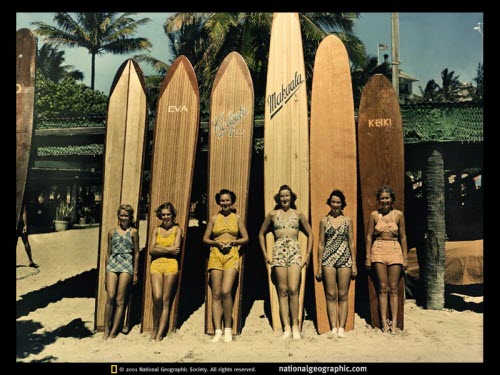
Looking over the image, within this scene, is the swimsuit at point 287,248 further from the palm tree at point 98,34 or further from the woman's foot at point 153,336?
the palm tree at point 98,34

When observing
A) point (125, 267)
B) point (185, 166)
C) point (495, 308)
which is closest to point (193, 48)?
point (185, 166)

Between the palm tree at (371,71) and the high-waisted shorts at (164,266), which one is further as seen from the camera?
the palm tree at (371,71)

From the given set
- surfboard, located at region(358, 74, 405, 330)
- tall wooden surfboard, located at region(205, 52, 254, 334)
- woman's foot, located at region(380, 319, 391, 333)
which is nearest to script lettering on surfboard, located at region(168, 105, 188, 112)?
tall wooden surfboard, located at region(205, 52, 254, 334)

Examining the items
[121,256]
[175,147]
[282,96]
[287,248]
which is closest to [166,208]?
[121,256]

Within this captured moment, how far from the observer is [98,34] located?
1922cm

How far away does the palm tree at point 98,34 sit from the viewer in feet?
61.8

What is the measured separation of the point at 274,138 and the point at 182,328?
2.30 meters

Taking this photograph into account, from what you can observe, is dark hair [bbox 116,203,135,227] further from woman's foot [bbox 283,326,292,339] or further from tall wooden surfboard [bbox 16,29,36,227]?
woman's foot [bbox 283,326,292,339]

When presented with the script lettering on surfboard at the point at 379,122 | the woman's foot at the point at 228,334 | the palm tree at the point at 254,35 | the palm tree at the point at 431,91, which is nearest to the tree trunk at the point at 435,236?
the script lettering on surfboard at the point at 379,122

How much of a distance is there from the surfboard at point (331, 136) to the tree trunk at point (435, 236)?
1.10 metres

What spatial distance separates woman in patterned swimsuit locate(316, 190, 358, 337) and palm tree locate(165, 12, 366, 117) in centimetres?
704

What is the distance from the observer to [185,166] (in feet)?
15.9

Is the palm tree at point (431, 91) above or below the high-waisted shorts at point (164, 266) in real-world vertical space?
above

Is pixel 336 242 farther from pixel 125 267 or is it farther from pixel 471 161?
pixel 471 161
